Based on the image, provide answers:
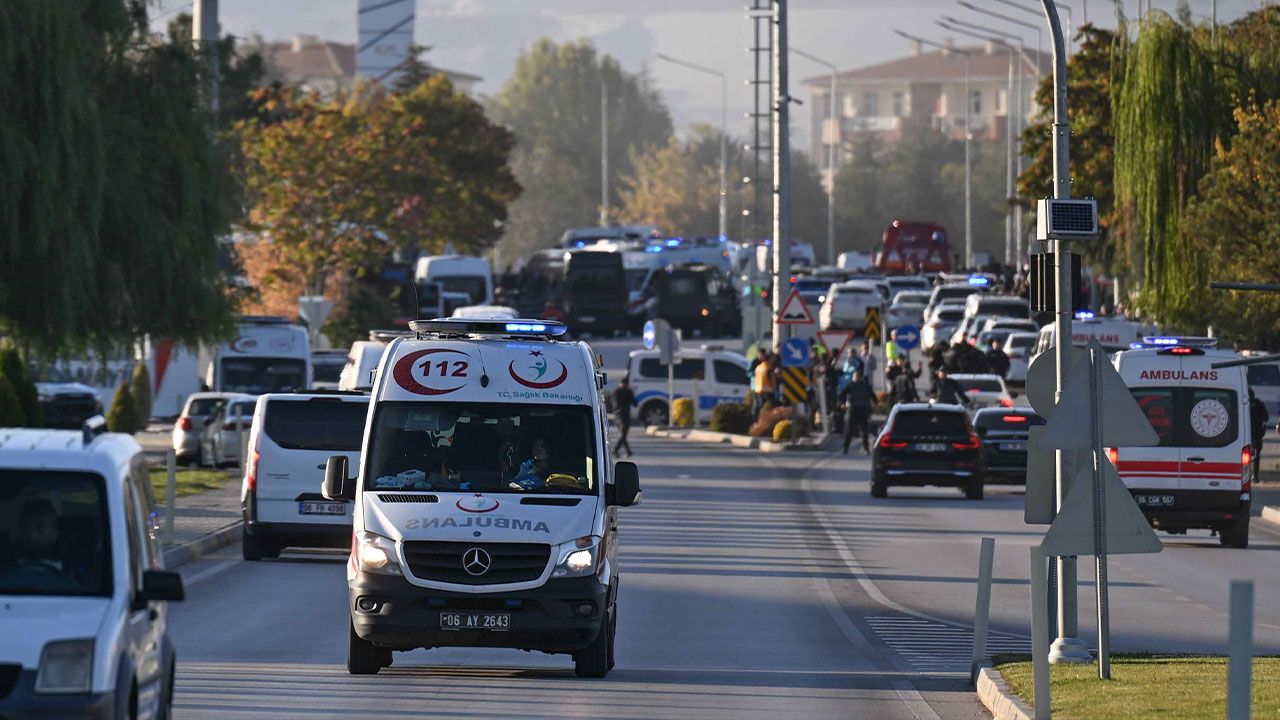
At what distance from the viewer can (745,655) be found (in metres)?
Result: 17.5

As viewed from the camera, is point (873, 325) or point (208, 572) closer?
point (208, 572)

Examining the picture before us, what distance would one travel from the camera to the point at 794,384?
158ft

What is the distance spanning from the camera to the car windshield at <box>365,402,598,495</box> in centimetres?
1562

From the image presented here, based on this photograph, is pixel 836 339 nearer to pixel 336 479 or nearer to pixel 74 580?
pixel 336 479

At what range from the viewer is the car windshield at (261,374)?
154ft

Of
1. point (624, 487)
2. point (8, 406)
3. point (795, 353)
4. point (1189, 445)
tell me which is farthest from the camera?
point (795, 353)

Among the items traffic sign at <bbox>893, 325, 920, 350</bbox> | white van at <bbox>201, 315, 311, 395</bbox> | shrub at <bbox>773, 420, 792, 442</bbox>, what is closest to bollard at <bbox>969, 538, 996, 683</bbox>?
white van at <bbox>201, 315, 311, 395</bbox>

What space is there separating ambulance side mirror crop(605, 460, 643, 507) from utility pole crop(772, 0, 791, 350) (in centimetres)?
3541

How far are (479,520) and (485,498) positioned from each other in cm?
29

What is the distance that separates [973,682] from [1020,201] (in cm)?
4355

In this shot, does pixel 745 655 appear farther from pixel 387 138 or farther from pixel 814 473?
pixel 387 138

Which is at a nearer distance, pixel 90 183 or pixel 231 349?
pixel 90 183

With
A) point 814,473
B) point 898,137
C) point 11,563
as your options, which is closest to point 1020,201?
point 814,473

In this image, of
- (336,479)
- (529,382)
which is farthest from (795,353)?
(336,479)
